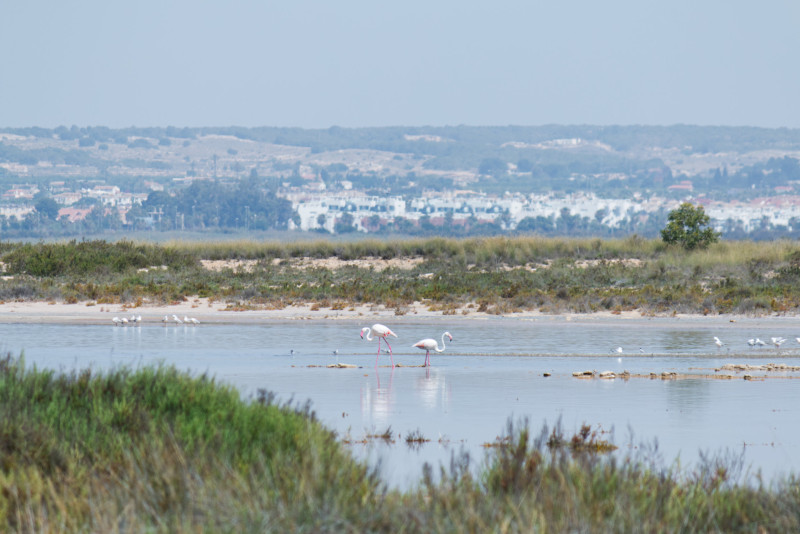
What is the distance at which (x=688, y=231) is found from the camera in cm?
4144

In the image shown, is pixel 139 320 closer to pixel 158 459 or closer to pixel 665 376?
pixel 665 376

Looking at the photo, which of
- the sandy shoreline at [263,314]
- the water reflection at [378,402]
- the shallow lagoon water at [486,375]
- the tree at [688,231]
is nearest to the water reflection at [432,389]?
the shallow lagoon water at [486,375]

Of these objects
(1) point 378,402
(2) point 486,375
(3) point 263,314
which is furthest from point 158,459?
(3) point 263,314

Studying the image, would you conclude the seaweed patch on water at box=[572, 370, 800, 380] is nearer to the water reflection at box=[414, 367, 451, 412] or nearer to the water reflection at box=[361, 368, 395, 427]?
the water reflection at box=[414, 367, 451, 412]

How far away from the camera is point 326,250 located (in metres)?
43.8

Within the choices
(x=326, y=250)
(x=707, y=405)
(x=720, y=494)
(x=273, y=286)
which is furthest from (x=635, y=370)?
(x=326, y=250)

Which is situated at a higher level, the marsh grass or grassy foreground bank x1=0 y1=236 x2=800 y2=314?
the marsh grass

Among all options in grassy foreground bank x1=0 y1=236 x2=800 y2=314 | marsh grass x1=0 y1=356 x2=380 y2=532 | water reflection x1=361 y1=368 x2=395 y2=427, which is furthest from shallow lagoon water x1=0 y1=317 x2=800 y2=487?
grassy foreground bank x1=0 y1=236 x2=800 y2=314

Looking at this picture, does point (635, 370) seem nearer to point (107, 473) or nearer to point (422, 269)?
point (107, 473)

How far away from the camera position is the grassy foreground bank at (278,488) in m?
5.74

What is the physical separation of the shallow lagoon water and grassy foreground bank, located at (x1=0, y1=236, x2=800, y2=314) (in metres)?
2.64

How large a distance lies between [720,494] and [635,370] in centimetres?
942

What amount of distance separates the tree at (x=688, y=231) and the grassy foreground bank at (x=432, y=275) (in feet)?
1.88

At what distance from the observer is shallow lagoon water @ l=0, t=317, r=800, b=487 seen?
1055 centimetres
